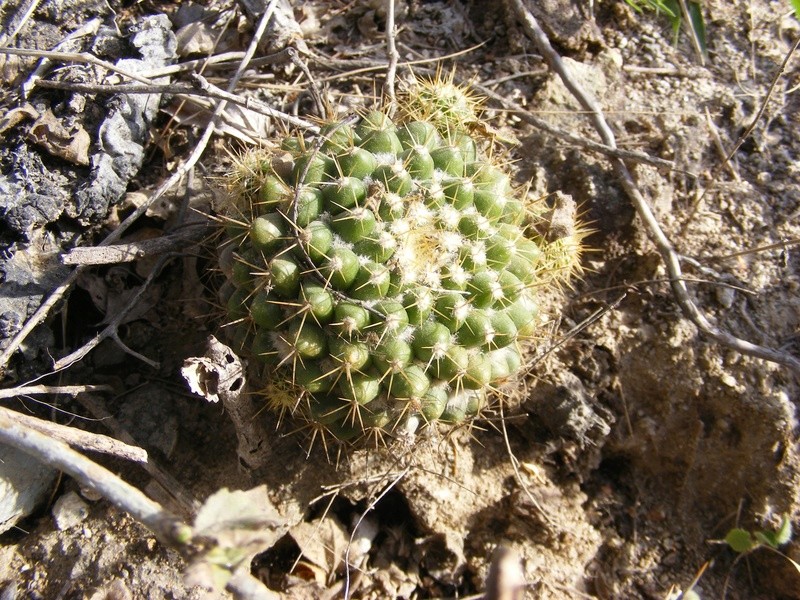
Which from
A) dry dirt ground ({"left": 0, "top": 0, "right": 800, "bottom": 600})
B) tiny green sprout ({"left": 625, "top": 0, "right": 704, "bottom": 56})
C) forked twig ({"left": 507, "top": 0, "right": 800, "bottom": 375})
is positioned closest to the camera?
dry dirt ground ({"left": 0, "top": 0, "right": 800, "bottom": 600})

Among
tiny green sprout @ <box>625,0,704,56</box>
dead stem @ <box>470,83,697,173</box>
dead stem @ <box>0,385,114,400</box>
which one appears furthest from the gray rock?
tiny green sprout @ <box>625,0,704,56</box>

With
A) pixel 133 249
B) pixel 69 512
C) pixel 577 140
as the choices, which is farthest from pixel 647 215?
pixel 69 512

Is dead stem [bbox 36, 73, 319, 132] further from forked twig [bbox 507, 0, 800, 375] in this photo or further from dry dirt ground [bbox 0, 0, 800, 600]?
forked twig [bbox 507, 0, 800, 375]

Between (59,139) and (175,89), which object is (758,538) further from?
(59,139)

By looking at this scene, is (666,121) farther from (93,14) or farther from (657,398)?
(93,14)

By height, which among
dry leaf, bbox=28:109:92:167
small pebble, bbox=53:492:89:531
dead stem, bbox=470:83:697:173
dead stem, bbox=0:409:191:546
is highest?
dry leaf, bbox=28:109:92:167

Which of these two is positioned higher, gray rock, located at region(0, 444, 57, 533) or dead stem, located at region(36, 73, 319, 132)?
dead stem, located at region(36, 73, 319, 132)
